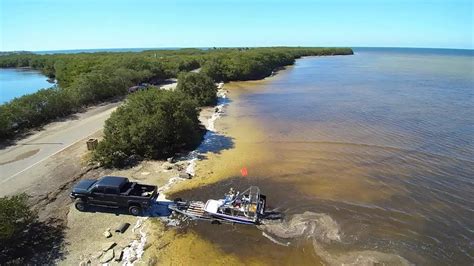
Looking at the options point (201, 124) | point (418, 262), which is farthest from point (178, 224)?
point (201, 124)

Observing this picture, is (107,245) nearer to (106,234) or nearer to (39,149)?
(106,234)

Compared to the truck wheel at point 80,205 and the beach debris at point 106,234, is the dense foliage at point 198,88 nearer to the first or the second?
the truck wheel at point 80,205

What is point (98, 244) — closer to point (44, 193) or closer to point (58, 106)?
point (44, 193)

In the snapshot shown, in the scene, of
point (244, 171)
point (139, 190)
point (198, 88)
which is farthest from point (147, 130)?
point (198, 88)

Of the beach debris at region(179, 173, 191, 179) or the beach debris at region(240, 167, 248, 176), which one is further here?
the beach debris at region(240, 167, 248, 176)

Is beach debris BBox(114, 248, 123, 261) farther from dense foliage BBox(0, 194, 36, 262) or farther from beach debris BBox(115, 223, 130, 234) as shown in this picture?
dense foliage BBox(0, 194, 36, 262)

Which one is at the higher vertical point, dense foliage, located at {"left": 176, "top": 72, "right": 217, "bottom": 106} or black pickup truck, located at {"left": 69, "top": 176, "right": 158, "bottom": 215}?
dense foliage, located at {"left": 176, "top": 72, "right": 217, "bottom": 106}

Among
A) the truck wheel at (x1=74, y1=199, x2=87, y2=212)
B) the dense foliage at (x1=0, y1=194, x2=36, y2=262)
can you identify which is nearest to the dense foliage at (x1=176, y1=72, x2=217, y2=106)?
the truck wheel at (x1=74, y1=199, x2=87, y2=212)
